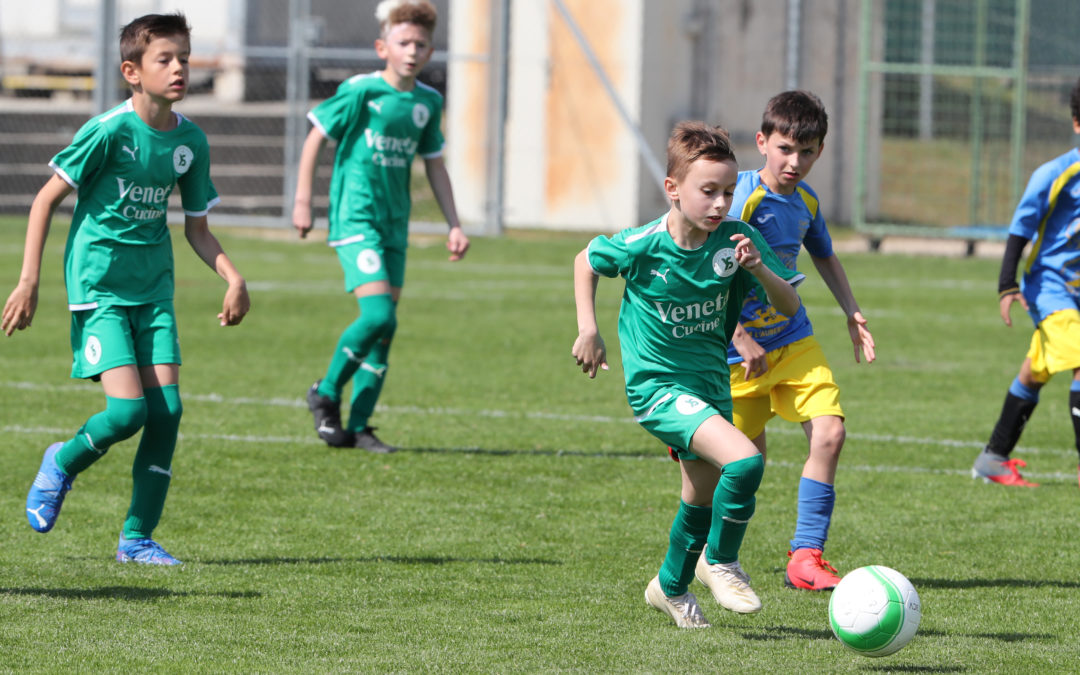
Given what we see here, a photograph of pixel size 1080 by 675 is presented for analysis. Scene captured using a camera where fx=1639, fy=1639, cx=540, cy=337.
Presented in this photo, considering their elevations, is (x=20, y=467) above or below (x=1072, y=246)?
below

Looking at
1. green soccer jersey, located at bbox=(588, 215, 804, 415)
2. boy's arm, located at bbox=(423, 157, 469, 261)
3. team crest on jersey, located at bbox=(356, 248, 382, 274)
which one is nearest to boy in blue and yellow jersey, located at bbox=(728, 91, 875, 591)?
green soccer jersey, located at bbox=(588, 215, 804, 415)

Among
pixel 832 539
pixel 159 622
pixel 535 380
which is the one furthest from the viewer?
pixel 535 380

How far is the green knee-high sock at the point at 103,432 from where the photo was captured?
5.46 metres

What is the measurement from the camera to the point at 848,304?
565cm

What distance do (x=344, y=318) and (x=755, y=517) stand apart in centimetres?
708

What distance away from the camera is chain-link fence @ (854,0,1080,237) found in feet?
72.8

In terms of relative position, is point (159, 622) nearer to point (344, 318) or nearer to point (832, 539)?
point (832, 539)

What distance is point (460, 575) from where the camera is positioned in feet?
18.4

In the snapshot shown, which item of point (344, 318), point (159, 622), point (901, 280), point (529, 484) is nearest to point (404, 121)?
point (529, 484)

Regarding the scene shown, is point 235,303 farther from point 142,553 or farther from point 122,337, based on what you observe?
point 142,553

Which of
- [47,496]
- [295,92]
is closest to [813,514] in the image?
[47,496]

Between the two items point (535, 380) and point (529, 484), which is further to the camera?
point (535, 380)

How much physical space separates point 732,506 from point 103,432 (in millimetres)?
2139

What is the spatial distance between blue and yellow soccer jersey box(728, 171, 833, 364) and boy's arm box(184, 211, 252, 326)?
1.68 m
